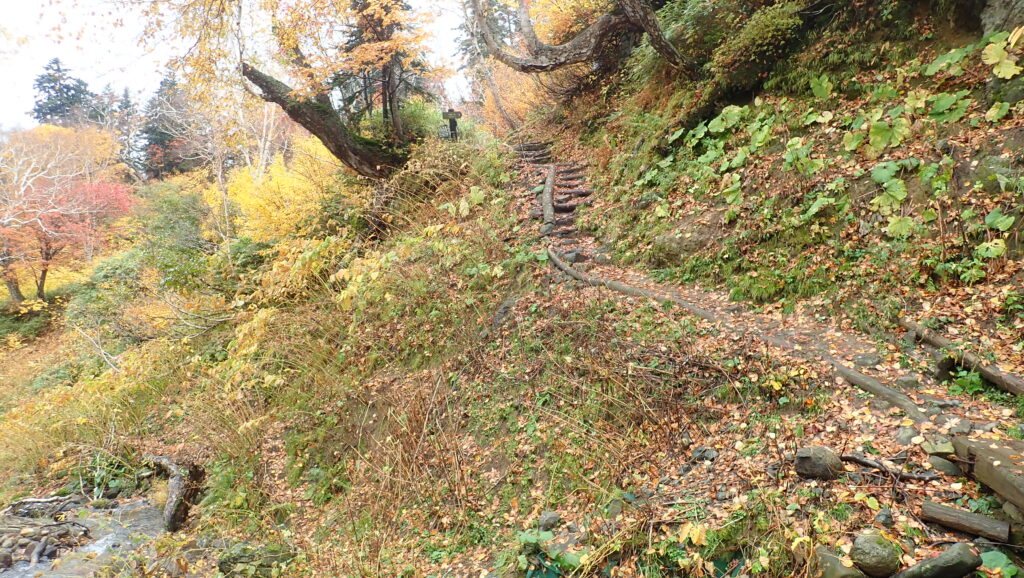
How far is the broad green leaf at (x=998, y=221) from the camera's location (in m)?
3.48

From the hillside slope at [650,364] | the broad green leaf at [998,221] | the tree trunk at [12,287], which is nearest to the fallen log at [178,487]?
the hillside slope at [650,364]

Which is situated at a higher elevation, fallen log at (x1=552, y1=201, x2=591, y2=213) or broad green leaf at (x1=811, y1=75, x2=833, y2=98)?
broad green leaf at (x1=811, y1=75, x2=833, y2=98)

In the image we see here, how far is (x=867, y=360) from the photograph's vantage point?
3.48m

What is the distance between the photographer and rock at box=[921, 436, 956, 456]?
2.46m

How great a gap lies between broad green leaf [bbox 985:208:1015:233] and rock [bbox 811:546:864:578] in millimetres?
3036

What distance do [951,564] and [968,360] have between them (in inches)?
70.9

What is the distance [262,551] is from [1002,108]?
7.62 metres

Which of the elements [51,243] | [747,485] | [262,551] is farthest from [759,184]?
[51,243]

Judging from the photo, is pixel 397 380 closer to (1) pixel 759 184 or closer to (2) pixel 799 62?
(1) pixel 759 184

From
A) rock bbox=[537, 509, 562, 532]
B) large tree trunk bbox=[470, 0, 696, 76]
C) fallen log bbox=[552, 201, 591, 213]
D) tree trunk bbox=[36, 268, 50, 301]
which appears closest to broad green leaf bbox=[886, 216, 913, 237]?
rock bbox=[537, 509, 562, 532]

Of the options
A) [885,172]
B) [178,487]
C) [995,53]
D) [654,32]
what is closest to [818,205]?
[885,172]

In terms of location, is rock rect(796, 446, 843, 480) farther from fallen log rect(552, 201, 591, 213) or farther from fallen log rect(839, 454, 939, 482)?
fallen log rect(552, 201, 591, 213)

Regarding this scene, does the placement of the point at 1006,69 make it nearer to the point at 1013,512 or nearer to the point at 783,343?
the point at 783,343

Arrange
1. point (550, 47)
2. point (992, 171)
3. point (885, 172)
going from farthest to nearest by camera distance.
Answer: point (550, 47)
point (885, 172)
point (992, 171)
